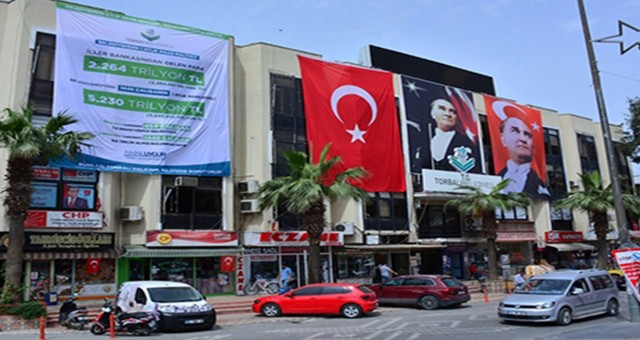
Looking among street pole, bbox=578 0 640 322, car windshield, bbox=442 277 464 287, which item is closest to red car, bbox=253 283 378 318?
car windshield, bbox=442 277 464 287

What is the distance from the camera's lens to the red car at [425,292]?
23.9m

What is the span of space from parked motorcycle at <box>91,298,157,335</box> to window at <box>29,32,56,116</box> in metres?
11.5

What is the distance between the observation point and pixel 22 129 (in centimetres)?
1988

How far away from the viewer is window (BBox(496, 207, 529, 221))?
41.7m

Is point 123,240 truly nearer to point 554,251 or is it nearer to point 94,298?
point 94,298

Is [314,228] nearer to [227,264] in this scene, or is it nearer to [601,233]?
[227,264]

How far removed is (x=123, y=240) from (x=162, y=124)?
5.76 metres

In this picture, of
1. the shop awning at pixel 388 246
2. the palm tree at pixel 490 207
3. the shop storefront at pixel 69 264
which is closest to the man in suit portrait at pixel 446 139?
the palm tree at pixel 490 207

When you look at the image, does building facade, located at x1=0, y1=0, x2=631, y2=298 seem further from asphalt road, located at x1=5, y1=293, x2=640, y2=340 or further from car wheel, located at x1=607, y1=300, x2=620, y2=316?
car wheel, located at x1=607, y1=300, x2=620, y2=316

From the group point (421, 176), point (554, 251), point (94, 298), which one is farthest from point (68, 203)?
point (554, 251)

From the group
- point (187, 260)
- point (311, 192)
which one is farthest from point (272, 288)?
point (311, 192)

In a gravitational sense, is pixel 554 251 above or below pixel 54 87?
below

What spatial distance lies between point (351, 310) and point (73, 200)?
13.1 meters

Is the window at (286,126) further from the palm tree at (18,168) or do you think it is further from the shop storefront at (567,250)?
the shop storefront at (567,250)
